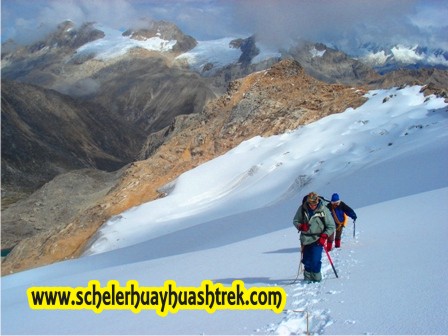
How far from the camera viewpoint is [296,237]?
11609mm

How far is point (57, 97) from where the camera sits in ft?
441

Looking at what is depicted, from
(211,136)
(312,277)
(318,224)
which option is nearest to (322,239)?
(318,224)

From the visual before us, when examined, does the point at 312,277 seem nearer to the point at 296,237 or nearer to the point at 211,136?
the point at 296,237

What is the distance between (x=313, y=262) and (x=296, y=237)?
3701mm

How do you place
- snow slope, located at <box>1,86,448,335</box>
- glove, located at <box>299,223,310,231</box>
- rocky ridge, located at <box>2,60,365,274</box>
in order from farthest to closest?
rocky ridge, located at <box>2,60,365,274</box>, glove, located at <box>299,223,310,231</box>, snow slope, located at <box>1,86,448,335</box>

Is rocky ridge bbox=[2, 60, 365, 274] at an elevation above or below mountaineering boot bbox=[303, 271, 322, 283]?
above

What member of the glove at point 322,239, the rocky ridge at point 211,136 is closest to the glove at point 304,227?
the glove at point 322,239

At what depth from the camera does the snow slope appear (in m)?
6.33

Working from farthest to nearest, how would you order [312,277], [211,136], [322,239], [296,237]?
[211,136]
[296,237]
[322,239]
[312,277]

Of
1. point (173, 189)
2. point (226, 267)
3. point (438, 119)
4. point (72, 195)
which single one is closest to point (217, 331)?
point (226, 267)

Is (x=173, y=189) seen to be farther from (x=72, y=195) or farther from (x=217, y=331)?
(x=72, y=195)

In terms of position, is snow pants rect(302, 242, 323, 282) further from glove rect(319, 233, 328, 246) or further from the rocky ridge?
the rocky ridge

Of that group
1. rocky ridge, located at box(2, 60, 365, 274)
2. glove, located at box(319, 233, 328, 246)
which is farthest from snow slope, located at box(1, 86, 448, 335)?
rocky ridge, located at box(2, 60, 365, 274)

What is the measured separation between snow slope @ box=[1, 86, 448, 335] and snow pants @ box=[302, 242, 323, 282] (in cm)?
25
